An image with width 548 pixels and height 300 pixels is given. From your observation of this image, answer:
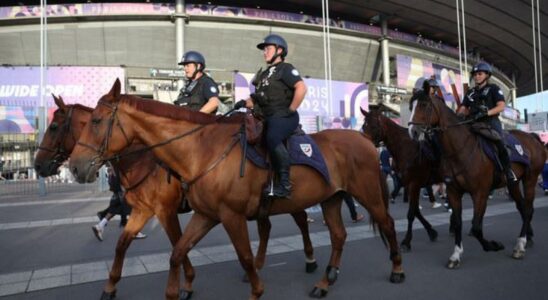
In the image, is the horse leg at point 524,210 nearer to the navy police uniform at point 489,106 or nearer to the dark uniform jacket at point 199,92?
the navy police uniform at point 489,106

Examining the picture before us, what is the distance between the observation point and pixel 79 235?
8.40 metres

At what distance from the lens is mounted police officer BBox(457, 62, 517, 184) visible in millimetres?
6031

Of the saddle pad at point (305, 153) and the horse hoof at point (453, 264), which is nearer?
the saddle pad at point (305, 153)

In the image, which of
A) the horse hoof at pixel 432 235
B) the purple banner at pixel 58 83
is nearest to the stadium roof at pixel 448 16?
the purple banner at pixel 58 83

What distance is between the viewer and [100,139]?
351 centimetres

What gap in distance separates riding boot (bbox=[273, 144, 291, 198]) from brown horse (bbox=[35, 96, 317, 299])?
54.6 inches

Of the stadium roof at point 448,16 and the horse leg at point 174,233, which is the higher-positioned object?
the stadium roof at point 448,16

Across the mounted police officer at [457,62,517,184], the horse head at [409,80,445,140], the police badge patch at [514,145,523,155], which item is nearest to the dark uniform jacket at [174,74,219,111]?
the horse head at [409,80,445,140]

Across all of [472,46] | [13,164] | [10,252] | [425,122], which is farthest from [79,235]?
[472,46]

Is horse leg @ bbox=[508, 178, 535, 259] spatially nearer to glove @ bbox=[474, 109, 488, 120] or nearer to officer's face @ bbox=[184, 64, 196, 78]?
glove @ bbox=[474, 109, 488, 120]

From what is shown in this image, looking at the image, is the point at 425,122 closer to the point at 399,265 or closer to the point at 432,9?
the point at 399,265

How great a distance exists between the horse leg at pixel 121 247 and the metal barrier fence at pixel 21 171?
1508cm

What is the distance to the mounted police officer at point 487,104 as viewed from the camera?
6.03m

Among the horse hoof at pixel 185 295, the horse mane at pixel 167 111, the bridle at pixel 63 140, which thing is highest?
the horse mane at pixel 167 111
